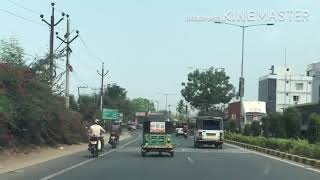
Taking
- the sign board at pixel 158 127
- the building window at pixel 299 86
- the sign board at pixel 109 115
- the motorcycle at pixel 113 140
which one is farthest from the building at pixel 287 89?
the sign board at pixel 158 127

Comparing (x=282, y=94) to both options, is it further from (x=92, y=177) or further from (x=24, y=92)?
(x=92, y=177)

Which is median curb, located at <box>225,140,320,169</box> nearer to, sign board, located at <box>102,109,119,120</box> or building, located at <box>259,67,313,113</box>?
sign board, located at <box>102,109,119,120</box>

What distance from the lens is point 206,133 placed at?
48.7m

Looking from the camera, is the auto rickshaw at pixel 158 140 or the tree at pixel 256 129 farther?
the tree at pixel 256 129

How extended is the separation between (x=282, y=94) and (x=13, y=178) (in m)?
109

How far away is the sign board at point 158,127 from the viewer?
3359 cm

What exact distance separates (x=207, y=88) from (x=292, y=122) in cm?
6355

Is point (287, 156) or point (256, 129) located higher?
point (256, 129)

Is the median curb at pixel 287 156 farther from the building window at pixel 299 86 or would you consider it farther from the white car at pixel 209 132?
the building window at pixel 299 86

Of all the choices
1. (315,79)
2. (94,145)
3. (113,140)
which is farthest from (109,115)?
(94,145)

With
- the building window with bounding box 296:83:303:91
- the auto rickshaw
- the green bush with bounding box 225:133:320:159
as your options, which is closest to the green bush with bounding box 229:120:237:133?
the green bush with bounding box 225:133:320:159

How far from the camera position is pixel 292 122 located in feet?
157

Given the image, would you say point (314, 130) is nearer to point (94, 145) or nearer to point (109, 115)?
point (94, 145)

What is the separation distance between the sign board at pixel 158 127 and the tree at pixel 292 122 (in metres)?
16.1
